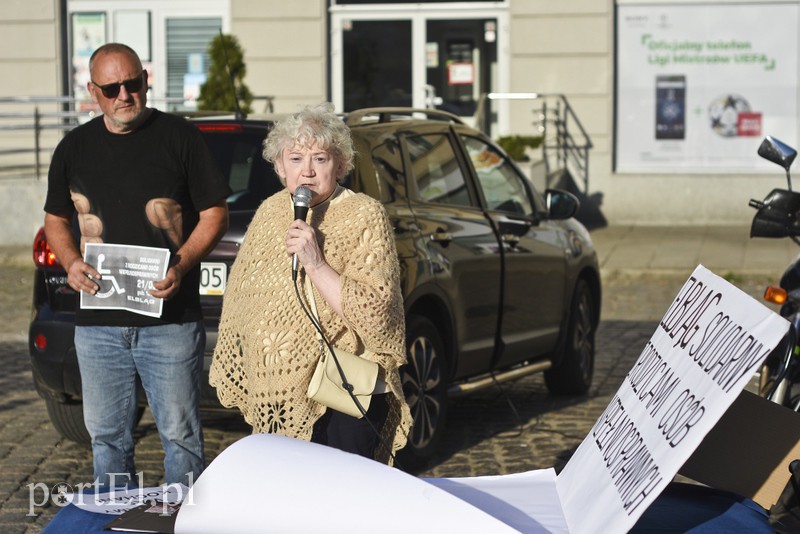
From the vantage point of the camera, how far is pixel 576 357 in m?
8.37

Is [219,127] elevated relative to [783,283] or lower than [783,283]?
elevated

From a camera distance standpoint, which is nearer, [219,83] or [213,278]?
[213,278]

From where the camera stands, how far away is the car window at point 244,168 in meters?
6.43

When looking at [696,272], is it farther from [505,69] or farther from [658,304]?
[505,69]

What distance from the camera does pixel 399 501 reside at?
264cm

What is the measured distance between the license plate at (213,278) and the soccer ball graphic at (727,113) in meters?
13.9

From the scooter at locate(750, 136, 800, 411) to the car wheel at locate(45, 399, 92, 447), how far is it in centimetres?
338

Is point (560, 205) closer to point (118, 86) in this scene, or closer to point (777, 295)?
point (777, 295)

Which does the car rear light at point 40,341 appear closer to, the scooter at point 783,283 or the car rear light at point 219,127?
the car rear light at point 219,127

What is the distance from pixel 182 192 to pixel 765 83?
15.5 meters

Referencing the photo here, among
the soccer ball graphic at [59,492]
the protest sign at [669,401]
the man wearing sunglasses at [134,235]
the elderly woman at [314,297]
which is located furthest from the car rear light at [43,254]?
the protest sign at [669,401]

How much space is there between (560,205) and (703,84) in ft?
38.5

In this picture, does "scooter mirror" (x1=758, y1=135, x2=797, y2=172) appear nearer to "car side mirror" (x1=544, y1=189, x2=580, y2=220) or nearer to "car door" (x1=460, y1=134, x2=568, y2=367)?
"car door" (x1=460, y1=134, x2=568, y2=367)

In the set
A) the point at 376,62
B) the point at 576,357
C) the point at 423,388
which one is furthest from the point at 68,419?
the point at 376,62
